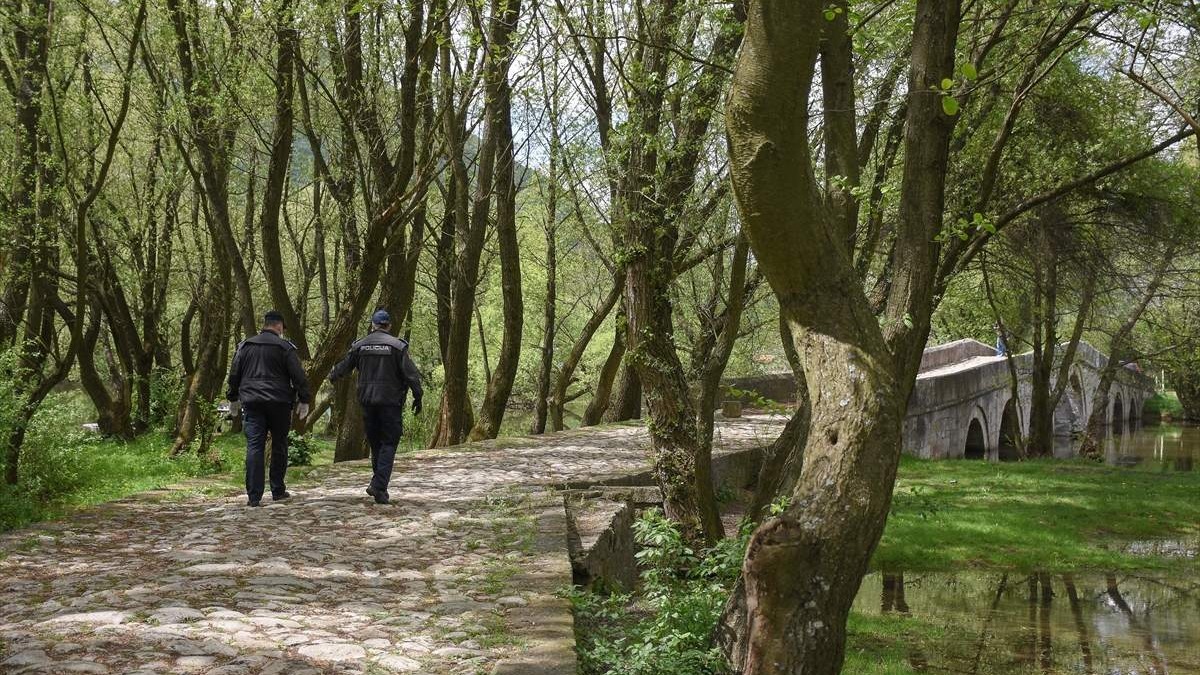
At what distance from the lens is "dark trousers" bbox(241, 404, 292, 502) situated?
31.8 ft

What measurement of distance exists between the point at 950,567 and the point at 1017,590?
101cm

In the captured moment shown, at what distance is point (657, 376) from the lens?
398 inches

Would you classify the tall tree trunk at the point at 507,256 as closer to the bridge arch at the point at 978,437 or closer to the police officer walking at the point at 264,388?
the police officer walking at the point at 264,388

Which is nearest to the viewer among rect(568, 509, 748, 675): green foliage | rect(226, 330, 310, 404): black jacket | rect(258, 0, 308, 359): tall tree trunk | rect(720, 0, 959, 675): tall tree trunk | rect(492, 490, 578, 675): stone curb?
rect(720, 0, 959, 675): tall tree trunk

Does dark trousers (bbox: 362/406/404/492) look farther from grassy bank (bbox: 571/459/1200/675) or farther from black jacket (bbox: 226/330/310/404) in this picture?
grassy bank (bbox: 571/459/1200/675)

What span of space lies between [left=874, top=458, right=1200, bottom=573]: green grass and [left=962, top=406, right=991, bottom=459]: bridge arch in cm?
1217

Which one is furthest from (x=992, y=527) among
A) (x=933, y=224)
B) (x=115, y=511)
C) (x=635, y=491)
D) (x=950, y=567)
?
(x=115, y=511)

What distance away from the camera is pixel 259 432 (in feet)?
31.8

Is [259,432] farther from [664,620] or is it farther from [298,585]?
[664,620]

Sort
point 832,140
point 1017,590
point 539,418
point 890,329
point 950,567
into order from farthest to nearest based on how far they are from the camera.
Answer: point 539,418, point 950,567, point 1017,590, point 832,140, point 890,329

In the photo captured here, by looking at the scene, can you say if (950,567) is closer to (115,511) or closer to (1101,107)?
(1101,107)

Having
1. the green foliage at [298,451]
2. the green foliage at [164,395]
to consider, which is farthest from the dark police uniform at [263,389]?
the green foliage at [164,395]

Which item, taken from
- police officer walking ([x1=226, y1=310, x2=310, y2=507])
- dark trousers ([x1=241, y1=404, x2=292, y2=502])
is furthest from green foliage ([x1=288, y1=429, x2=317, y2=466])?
police officer walking ([x1=226, y1=310, x2=310, y2=507])

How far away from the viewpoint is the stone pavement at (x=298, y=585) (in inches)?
214
